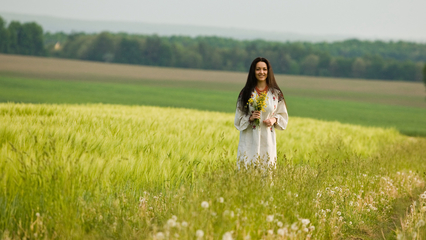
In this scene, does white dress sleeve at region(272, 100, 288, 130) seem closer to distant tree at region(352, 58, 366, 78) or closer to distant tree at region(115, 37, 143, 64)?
distant tree at region(115, 37, 143, 64)

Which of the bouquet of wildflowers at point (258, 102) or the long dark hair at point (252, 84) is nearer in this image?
the bouquet of wildflowers at point (258, 102)

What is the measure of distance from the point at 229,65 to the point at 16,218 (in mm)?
89286

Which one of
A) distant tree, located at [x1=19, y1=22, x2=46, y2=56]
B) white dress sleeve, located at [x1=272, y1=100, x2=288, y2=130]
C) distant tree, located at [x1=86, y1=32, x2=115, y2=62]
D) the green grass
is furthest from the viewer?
distant tree, located at [x1=86, y1=32, x2=115, y2=62]

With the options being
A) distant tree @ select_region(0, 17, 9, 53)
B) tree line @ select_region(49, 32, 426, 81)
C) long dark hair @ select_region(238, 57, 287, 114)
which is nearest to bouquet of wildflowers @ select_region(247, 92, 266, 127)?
long dark hair @ select_region(238, 57, 287, 114)

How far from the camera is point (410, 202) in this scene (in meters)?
8.02

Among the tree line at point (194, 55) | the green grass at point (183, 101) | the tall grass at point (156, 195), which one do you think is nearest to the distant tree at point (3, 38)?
the tree line at point (194, 55)

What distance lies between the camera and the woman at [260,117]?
19.6 ft

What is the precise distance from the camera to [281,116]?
6207 millimetres

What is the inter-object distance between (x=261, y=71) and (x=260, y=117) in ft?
2.11

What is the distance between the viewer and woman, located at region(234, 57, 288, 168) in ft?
19.6

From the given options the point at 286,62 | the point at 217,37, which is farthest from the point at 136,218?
the point at 217,37

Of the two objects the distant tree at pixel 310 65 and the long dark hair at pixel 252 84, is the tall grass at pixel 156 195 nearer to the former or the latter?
the long dark hair at pixel 252 84

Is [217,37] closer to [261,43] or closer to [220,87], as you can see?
[261,43]

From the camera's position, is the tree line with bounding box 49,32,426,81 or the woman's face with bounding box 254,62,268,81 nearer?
the woman's face with bounding box 254,62,268,81
